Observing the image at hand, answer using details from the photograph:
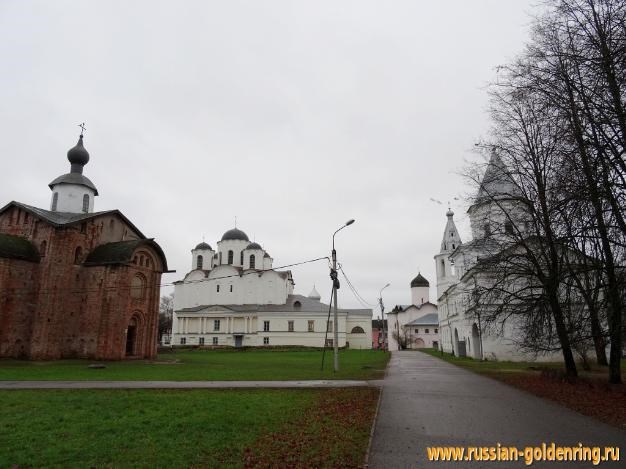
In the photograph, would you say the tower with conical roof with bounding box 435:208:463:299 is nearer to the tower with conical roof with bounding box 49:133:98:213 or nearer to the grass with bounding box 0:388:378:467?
the tower with conical roof with bounding box 49:133:98:213

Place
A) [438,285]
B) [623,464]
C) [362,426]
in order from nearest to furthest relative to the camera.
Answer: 1. [623,464]
2. [362,426]
3. [438,285]

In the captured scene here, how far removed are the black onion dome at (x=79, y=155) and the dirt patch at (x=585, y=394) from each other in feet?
124

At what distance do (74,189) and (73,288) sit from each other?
10009 millimetres

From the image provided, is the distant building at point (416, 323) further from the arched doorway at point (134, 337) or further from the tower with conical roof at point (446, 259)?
the arched doorway at point (134, 337)

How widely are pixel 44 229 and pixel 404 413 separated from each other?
32.3m

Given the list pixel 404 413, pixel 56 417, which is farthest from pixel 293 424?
pixel 56 417

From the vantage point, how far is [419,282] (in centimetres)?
9919

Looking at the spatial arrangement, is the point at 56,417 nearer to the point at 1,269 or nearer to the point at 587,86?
the point at 587,86

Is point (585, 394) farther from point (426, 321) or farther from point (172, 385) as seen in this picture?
point (426, 321)

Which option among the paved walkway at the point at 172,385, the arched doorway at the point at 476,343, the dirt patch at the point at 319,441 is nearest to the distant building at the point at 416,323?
the arched doorway at the point at 476,343

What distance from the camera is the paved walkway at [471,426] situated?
731 centimetres

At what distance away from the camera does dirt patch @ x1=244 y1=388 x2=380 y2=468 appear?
6.77m

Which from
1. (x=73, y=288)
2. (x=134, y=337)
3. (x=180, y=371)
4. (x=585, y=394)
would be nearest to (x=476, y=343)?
(x=585, y=394)

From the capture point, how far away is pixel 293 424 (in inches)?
368
